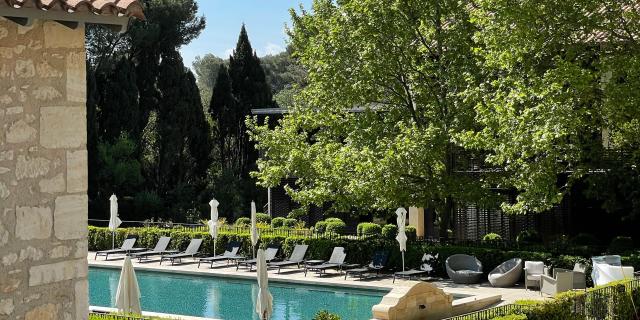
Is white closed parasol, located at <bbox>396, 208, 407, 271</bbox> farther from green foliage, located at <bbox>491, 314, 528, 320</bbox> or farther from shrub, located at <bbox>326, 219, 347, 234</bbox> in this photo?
green foliage, located at <bbox>491, 314, 528, 320</bbox>

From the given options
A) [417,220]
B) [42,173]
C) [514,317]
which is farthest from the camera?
[417,220]

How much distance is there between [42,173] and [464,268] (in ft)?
57.0

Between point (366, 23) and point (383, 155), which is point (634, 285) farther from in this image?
point (366, 23)

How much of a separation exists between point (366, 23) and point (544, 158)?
696 centimetres

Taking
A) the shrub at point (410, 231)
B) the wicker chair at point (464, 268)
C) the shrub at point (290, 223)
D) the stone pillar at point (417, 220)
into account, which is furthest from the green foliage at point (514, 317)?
the shrub at point (290, 223)

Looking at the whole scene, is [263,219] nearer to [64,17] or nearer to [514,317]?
[514,317]

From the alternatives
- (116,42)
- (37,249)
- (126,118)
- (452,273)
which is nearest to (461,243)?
(452,273)

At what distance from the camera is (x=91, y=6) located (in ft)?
22.6

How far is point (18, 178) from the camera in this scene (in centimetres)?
697

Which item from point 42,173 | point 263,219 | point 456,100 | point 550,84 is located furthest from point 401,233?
point 42,173

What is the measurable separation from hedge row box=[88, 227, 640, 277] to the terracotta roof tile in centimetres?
1639

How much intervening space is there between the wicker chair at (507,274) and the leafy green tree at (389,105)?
262 centimetres

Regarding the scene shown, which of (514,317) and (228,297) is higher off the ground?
(514,317)

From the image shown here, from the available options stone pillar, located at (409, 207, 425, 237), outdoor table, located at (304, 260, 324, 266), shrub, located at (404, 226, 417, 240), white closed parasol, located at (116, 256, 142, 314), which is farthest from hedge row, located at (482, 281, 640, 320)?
stone pillar, located at (409, 207, 425, 237)
